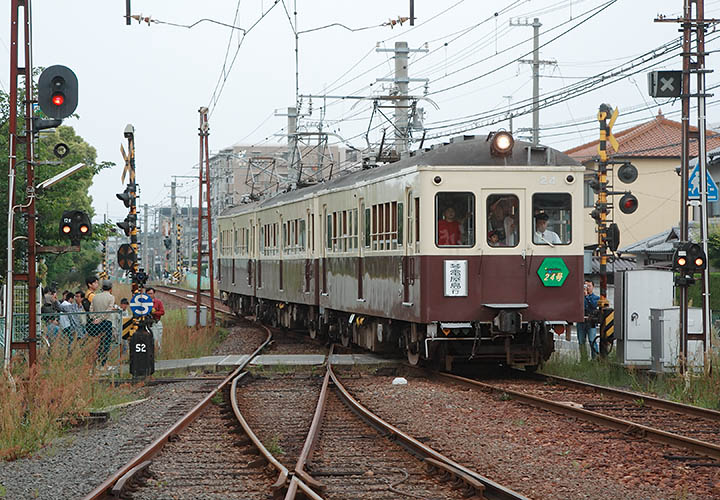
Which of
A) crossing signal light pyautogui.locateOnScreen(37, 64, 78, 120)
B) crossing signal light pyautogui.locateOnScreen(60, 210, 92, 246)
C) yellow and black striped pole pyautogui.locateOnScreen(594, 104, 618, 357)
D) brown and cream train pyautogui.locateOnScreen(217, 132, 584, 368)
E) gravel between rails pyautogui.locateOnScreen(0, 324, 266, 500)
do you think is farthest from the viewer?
yellow and black striped pole pyautogui.locateOnScreen(594, 104, 618, 357)

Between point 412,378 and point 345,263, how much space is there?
3.69 metres

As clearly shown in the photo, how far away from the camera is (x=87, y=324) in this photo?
1792cm

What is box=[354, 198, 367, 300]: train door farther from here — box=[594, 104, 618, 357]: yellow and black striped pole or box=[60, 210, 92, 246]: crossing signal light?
box=[60, 210, 92, 246]: crossing signal light

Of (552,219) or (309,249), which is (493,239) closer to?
(552,219)

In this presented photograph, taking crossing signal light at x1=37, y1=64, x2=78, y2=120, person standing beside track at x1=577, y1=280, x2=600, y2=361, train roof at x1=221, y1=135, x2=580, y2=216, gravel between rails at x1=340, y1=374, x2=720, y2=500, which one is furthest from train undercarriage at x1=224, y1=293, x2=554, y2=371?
crossing signal light at x1=37, y1=64, x2=78, y2=120

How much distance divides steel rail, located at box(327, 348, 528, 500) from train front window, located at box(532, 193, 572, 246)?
12.5ft

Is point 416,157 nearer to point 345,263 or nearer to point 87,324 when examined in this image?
point 345,263

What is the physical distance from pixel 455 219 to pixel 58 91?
528cm

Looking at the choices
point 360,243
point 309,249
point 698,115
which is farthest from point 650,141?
point 698,115

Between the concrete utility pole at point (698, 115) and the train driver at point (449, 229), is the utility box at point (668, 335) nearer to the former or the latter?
the concrete utility pole at point (698, 115)

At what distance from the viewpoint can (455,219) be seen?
48.8 ft

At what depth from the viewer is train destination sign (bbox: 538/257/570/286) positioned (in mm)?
14898

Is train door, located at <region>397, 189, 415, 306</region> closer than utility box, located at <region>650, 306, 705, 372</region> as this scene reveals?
Yes

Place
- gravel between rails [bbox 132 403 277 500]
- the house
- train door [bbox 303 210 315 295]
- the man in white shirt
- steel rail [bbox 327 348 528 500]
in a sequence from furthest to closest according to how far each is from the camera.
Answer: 1. the house
2. train door [bbox 303 210 315 295]
3. the man in white shirt
4. gravel between rails [bbox 132 403 277 500]
5. steel rail [bbox 327 348 528 500]
